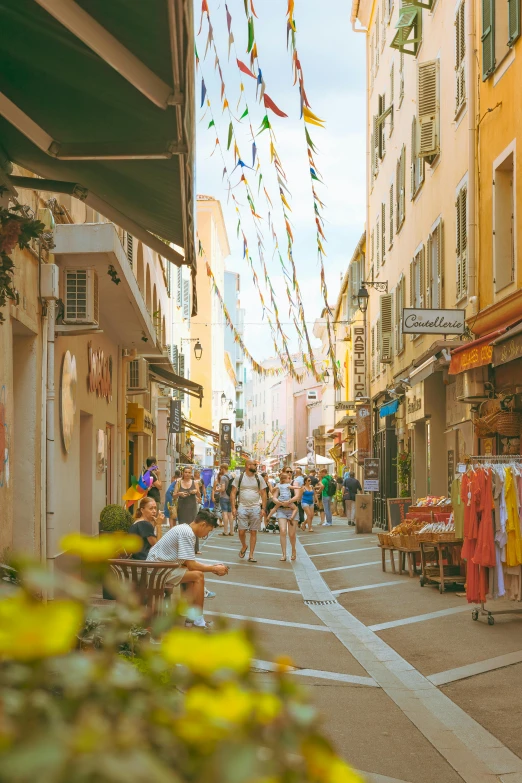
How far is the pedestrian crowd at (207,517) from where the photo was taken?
30.9ft

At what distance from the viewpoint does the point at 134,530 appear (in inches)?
433

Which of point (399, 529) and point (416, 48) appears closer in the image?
point (399, 529)

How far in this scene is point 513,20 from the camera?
Answer: 45.1 ft

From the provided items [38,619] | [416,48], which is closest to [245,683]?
[38,619]

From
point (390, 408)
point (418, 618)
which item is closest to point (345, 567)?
point (418, 618)

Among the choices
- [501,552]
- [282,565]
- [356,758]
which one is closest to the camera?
[356,758]

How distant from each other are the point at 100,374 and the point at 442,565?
6457 mm

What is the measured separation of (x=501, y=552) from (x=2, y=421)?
5.03 meters

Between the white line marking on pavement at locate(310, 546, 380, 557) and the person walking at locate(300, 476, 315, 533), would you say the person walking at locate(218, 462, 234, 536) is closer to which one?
the person walking at locate(300, 476, 315, 533)

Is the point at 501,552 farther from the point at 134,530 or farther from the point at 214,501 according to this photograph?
the point at 214,501

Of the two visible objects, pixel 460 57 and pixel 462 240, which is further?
pixel 460 57

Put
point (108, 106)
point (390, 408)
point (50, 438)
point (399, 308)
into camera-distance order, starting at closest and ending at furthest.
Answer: point (108, 106)
point (50, 438)
point (399, 308)
point (390, 408)

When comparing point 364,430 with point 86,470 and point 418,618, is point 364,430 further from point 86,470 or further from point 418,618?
point 418,618

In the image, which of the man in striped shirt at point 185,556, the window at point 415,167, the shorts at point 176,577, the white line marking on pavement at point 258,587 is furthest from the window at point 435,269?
the shorts at point 176,577
